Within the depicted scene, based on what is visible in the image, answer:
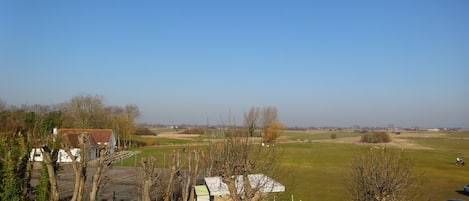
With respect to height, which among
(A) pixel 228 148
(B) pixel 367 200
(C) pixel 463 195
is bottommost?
(C) pixel 463 195

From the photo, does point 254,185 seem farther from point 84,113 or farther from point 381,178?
point 84,113

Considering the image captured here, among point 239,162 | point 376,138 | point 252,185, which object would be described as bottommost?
point 376,138

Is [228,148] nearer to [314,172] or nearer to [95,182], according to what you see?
[95,182]

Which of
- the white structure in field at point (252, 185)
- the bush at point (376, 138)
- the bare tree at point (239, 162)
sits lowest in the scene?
the bush at point (376, 138)

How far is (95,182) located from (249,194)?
280 inches

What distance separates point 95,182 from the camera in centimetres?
1825

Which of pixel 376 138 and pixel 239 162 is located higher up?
pixel 239 162

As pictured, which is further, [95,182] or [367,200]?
[367,200]

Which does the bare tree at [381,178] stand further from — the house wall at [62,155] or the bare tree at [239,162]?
the house wall at [62,155]

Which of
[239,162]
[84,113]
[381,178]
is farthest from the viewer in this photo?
[84,113]

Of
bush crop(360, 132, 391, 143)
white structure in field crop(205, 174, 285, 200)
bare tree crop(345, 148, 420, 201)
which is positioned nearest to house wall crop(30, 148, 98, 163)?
white structure in field crop(205, 174, 285, 200)

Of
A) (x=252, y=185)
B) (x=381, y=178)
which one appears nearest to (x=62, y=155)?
(x=252, y=185)

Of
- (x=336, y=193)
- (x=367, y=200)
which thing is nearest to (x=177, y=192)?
(x=336, y=193)

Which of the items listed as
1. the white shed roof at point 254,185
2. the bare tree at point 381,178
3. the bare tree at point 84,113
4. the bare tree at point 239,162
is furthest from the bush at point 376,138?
the white shed roof at point 254,185
